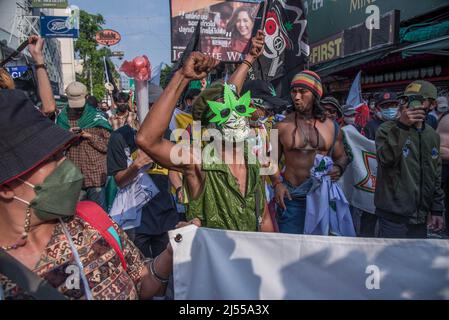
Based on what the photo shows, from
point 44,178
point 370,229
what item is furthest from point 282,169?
point 44,178

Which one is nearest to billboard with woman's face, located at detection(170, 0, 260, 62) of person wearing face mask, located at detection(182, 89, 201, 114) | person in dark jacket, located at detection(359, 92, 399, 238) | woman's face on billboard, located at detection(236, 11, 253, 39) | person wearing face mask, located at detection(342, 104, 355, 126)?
woman's face on billboard, located at detection(236, 11, 253, 39)

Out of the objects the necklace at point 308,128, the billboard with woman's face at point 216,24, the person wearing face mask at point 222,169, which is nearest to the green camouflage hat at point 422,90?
the necklace at point 308,128

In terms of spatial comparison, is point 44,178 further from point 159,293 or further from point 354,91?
point 354,91

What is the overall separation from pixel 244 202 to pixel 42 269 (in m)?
1.38

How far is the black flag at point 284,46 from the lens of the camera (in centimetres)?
532

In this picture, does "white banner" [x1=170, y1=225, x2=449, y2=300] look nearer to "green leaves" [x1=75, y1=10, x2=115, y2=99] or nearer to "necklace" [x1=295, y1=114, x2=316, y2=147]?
"necklace" [x1=295, y1=114, x2=316, y2=147]

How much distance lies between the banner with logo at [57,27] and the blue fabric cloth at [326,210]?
1964 centimetres

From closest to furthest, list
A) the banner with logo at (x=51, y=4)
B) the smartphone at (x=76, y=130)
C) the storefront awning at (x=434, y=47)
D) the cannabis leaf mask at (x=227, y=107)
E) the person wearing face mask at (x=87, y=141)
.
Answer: the cannabis leaf mask at (x=227, y=107), the smartphone at (x=76, y=130), the person wearing face mask at (x=87, y=141), the storefront awning at (x=434, y=47), the banner with logo at (x=51, y=4)

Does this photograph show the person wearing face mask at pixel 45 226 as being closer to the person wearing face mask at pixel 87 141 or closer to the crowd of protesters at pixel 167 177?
the crowd of protesters at pixel 167 177

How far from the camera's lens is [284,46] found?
17.7 feet

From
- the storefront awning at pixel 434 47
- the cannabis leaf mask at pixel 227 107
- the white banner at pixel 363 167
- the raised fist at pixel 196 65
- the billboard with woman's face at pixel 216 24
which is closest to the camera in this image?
the raised fist at pixel 196 65

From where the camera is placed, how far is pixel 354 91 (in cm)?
798

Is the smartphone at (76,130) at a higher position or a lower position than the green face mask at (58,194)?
higher

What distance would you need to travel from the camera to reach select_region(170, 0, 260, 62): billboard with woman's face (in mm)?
18125
